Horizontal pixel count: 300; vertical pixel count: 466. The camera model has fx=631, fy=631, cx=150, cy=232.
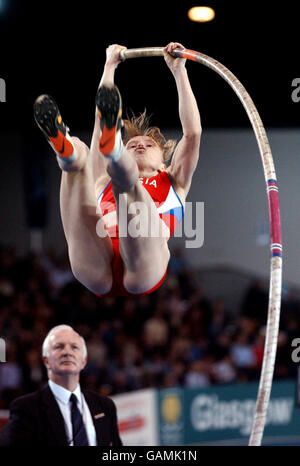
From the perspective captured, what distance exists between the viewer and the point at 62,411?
3691mm

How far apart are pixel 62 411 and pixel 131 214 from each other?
1384 millimetres

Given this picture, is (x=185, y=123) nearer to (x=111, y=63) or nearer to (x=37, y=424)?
(x=111, y=63)

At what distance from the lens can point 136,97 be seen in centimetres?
640

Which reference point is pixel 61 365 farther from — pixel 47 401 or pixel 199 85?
pixel 199 85

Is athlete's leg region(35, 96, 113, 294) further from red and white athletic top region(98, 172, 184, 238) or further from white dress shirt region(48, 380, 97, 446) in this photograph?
white dress shirt region(48, 380, 97, 446)

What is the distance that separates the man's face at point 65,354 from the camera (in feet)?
12.1

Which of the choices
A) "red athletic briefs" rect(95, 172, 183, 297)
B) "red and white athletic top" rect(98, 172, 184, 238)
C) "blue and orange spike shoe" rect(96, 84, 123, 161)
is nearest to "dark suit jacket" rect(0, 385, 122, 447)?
"red athletic briefs" rect(95, 172, 183, 297)

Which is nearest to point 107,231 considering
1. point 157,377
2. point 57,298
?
point 157,377

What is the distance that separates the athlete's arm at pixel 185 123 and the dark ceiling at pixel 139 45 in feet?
5.90

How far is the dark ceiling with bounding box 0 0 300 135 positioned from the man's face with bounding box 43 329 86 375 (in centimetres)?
286

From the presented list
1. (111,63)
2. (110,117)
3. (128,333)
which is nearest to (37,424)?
(110,117)

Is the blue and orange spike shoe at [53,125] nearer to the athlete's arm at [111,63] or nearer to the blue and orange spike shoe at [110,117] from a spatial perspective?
the blue and orange spike shoe at [110,117]

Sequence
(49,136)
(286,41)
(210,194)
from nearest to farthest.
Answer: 1. (49,136)
2. (286,41)
3. (210,194)

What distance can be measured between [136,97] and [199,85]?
65 centimetres
